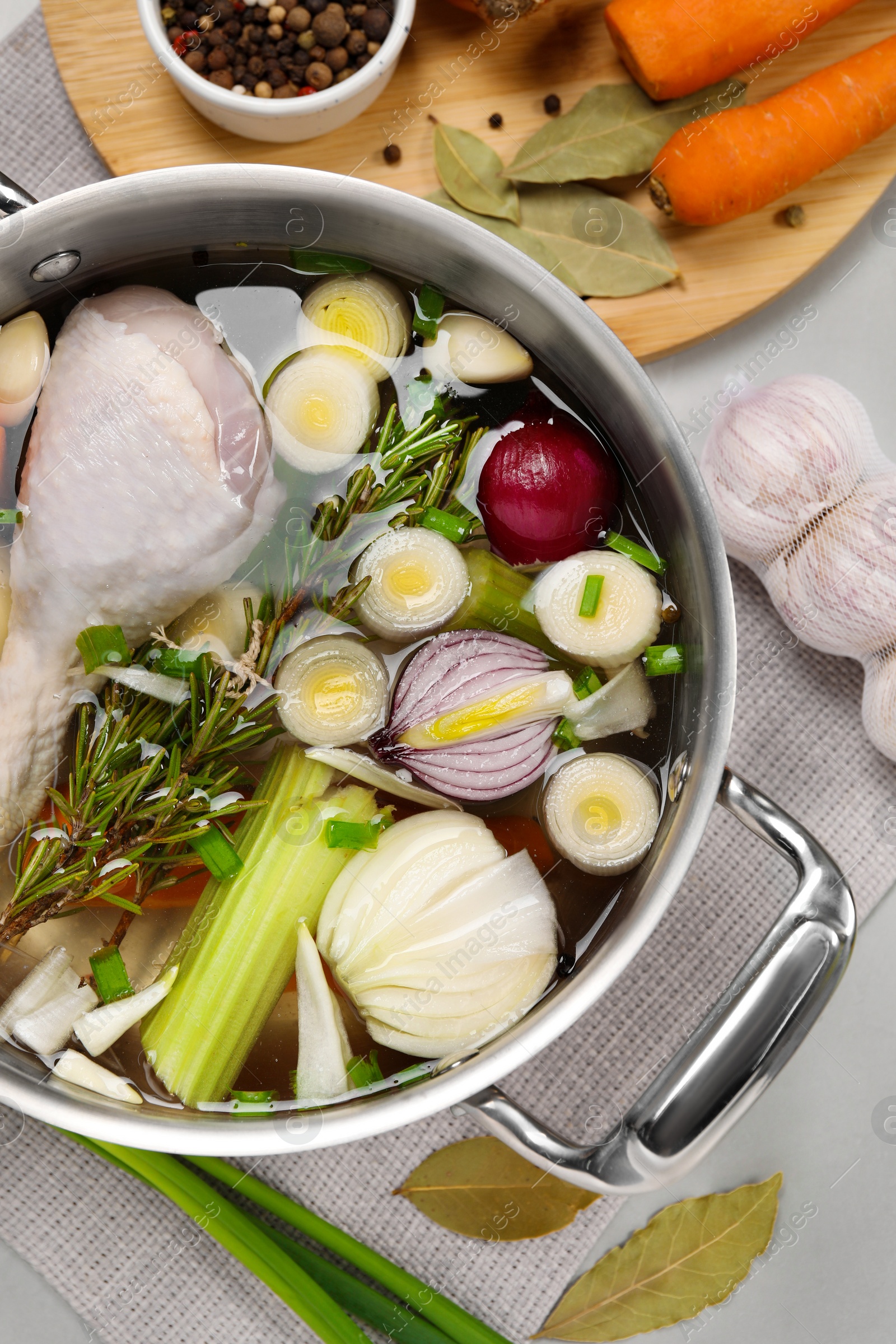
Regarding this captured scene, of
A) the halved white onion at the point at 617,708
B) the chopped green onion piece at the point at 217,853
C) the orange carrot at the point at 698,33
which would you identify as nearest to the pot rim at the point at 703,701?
the halved white onion at the point at 617,708

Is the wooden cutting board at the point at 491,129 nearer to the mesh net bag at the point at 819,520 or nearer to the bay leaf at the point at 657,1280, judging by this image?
the mesh net bag at the point at 819,520

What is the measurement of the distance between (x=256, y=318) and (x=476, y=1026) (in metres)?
0.70

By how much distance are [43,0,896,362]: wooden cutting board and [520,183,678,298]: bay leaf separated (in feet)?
0.06

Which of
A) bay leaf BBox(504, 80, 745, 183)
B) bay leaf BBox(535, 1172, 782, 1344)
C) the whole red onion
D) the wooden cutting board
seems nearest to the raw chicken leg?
the whole red onion

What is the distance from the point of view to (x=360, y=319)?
3.02 ft

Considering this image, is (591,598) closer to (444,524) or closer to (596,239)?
(444,524)

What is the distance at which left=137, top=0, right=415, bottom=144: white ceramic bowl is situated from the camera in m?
0.97

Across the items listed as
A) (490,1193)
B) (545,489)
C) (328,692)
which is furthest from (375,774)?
(490,1193)

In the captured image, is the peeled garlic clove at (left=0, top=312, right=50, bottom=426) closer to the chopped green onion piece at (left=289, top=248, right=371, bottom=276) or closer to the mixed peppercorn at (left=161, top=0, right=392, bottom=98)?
the chopped green onion piece at (left=289, top=248, right=371, bottom=276)

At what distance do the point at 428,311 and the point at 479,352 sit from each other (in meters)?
0.07

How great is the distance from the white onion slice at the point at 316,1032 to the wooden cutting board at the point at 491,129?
0.74 meters

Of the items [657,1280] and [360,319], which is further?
[657,1280]

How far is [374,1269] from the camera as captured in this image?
107 cm

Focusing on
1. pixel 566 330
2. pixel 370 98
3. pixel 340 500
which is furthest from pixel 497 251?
pixel 370 98
